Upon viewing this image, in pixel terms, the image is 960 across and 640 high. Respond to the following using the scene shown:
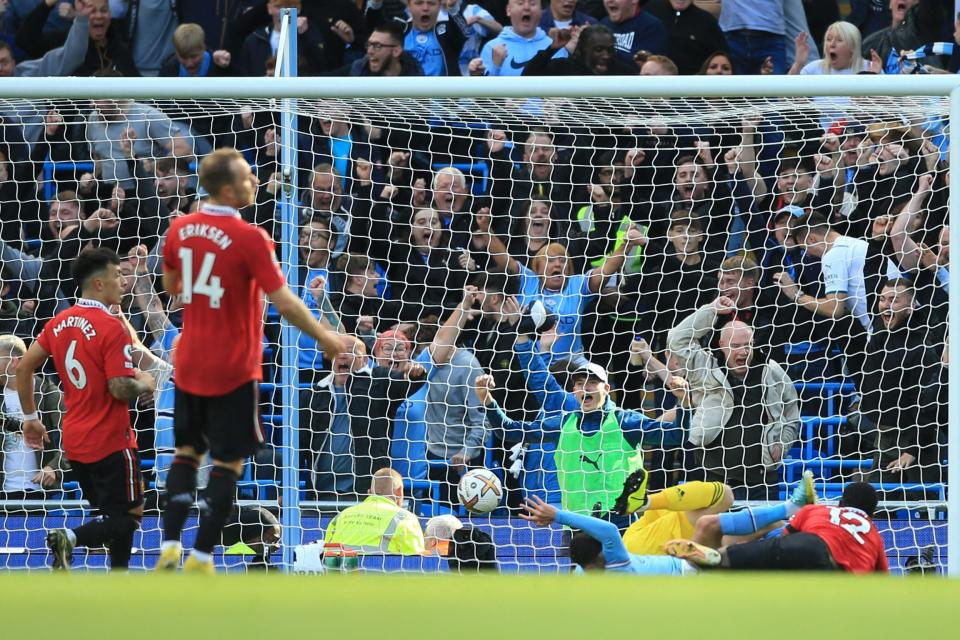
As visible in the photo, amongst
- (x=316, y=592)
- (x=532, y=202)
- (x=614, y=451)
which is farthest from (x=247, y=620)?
(x=532, y=202)

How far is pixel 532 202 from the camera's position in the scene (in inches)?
327

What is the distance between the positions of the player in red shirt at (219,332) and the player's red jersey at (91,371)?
1523 mm

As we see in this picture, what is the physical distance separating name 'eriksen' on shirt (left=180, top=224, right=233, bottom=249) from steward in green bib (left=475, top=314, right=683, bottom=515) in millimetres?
2964

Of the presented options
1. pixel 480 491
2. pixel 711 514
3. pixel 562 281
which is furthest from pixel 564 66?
pixel 711 514

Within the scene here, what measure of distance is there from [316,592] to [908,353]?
553 cm

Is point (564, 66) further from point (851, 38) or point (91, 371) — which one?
point (91, 371)

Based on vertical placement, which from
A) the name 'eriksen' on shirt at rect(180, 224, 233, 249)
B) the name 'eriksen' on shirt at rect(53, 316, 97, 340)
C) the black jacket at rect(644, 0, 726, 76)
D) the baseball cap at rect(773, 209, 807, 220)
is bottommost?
the name 'eriksen' on shirt at rect(53, 316, 97, 340)

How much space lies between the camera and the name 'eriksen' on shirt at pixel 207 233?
190 inches

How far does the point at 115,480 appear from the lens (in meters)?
6.43

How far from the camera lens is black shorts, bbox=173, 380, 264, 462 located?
485 centimetres

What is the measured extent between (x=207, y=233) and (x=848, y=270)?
4397 mm

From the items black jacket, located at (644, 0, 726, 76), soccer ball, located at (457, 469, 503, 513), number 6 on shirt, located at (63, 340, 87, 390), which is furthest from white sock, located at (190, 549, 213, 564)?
black jacket, located at (644, 0, 726, 76)

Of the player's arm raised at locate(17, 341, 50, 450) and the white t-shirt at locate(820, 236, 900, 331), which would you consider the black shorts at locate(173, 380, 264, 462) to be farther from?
the white t-shirt at locate(820, 236, 900, 331)

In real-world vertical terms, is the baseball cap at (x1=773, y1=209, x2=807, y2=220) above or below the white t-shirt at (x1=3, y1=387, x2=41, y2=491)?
above
